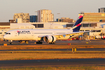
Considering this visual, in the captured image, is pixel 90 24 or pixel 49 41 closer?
pixel 49 41

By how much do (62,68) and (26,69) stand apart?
355 cm

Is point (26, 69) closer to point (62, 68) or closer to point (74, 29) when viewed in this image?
point (62, 68)

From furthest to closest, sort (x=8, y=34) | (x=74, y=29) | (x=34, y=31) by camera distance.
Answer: (x=74, y=29) → (x=34, y=31) → (x=8, y=34)

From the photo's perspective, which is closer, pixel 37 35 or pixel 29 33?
pixel 29 33

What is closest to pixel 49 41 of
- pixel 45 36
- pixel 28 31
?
pixel 45 36

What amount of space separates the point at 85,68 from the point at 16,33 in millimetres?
47186

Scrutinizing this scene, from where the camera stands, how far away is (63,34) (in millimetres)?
74062

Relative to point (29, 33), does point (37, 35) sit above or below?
below

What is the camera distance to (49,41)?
69.9 meters

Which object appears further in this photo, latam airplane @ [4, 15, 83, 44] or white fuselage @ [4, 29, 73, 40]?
latam airplane @ [4, 15, 83, 44]

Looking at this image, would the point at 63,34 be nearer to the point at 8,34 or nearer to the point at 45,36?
the point at 45,36

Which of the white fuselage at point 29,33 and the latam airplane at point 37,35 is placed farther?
the latam airplane at point 37,35

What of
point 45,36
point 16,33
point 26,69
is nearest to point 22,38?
point 16,33

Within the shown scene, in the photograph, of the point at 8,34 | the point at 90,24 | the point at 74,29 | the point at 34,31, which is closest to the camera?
the point at 8,34
